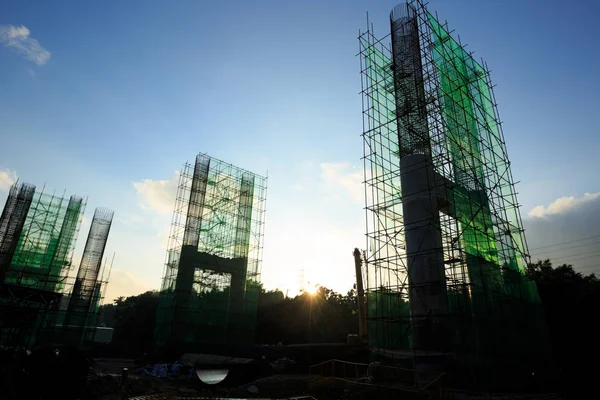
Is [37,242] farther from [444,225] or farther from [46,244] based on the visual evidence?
[444,225]

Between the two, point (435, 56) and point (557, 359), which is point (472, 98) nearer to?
point (435, 56)

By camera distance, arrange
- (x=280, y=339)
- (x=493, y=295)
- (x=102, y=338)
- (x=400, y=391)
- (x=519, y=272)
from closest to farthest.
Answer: (x=400, y=391)
(x=493, y=295)
(x=519, y=272)
(x=280, y=339)
(x=102, y=338)

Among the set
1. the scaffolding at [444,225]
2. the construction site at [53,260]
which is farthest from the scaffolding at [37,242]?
the scaffolding at [444,225]

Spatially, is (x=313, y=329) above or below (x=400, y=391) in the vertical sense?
above

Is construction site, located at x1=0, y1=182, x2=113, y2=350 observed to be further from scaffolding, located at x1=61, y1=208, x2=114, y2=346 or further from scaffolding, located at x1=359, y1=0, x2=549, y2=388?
scaffolding, located at x1=359, y1=0, x2=549, y2=388

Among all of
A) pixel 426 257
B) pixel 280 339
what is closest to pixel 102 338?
pixel 280 339

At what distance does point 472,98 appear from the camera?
2373 centimetres

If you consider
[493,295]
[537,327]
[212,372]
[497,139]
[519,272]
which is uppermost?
[497,139]

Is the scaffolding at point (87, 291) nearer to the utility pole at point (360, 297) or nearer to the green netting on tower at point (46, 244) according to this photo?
the green netting on tower at point (46, 244)

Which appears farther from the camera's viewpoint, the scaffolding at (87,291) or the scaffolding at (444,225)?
the scaffolding at (87,291)

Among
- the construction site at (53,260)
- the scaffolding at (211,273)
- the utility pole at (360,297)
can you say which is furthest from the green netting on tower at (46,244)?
the utility pole at (360,297)

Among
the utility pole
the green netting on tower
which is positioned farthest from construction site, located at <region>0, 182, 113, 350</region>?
the utility pole

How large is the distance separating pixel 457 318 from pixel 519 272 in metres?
6.41

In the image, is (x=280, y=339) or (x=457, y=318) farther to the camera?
(x=280, y=339)
